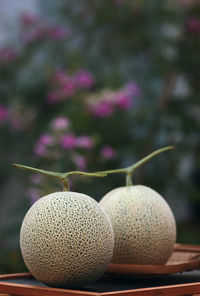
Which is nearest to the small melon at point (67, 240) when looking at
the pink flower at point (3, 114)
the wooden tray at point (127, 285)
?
the wooden tray at point (127, 285)

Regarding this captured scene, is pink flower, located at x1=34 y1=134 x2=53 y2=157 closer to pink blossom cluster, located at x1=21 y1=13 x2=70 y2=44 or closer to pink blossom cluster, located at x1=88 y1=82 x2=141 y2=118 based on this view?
pink blossom cluster, located at x1=88 y1=82 x2=141 y2=118

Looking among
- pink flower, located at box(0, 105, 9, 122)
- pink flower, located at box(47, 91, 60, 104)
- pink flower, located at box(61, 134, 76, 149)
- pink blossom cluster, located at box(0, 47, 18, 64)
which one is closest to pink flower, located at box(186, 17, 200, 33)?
pink flower, located at box(47, 91, 60, 104)

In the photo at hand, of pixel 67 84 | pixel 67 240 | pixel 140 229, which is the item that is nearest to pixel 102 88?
pixel 67 84

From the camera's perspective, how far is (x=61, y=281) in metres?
1.10

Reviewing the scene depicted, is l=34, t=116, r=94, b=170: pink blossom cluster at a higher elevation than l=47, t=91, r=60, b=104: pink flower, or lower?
lower

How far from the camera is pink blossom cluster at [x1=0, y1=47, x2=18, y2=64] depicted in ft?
15.0

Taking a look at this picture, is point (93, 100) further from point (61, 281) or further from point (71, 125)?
point (61, 281)

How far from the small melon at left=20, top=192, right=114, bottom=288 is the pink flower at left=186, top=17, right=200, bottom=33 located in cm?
371

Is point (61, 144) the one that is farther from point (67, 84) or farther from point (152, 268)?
point (152, 268)

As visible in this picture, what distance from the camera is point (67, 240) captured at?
108cm

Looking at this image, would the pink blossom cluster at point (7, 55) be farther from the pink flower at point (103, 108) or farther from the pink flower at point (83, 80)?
the pink flower at point (103, 108)

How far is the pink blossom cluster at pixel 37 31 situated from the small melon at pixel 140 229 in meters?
3.60

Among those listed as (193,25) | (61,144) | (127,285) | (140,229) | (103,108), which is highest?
(193,25)

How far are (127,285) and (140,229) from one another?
121mm
